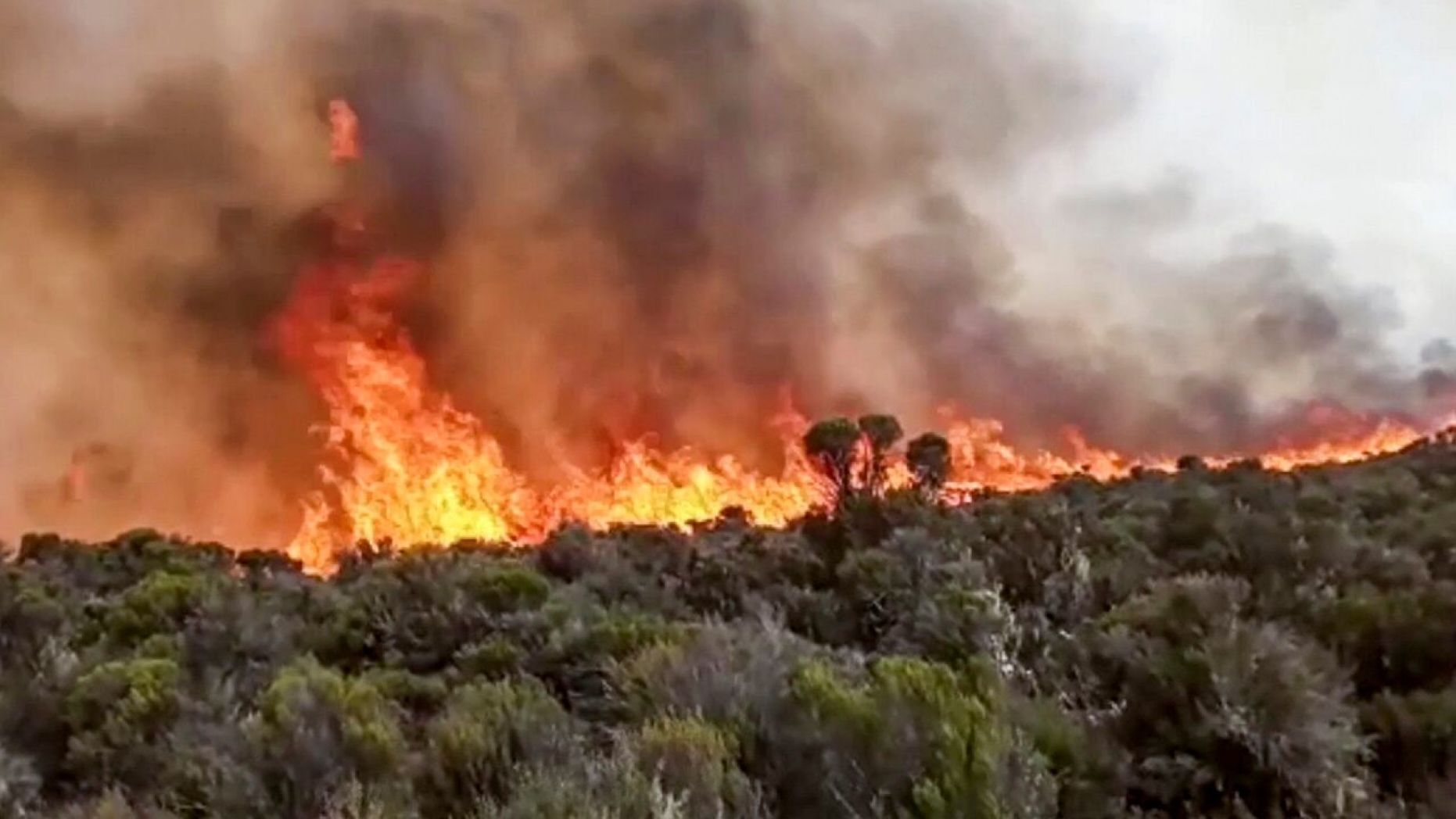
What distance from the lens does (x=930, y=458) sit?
95.7ft

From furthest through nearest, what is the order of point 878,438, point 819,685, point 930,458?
point 930,458 < point 878,438 < point 819,685

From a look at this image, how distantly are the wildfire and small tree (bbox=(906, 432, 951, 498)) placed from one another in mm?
3156

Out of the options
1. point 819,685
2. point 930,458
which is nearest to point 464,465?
point 930,458

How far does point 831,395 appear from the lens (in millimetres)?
63250

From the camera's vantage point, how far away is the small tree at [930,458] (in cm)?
2762

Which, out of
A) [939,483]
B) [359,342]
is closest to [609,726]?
[939,483]

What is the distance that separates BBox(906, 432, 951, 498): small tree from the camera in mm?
27625

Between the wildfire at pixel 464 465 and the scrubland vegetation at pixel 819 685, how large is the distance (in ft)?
70.4

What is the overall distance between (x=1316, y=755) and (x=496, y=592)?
8.76 m

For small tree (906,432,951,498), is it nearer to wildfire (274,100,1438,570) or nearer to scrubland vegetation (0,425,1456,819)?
wildfire (274,100,1438,570)

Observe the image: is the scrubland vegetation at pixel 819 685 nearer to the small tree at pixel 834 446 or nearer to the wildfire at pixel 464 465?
the small tree at pixel 834 446

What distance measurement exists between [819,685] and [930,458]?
23.9 meters

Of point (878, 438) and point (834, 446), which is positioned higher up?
point (878, 438)

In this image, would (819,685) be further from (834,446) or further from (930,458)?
(930,458)
